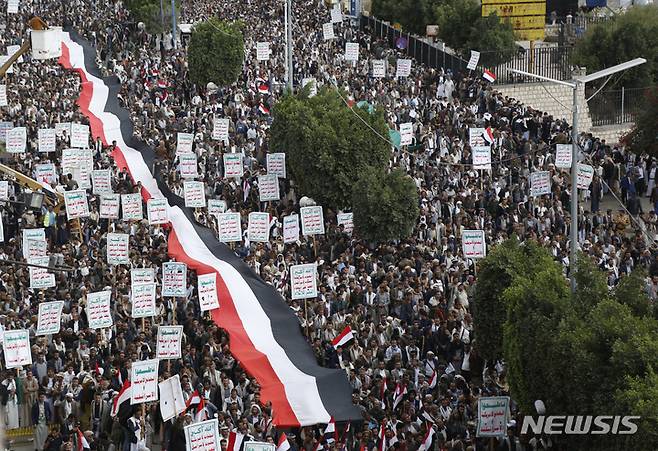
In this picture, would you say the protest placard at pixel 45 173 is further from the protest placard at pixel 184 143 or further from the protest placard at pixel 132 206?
Result: the protest placard at pixel 132 206

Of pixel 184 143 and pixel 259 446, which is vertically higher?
pixel 184 143

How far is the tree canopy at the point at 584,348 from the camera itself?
48.7 ft

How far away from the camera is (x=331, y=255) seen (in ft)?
85.4

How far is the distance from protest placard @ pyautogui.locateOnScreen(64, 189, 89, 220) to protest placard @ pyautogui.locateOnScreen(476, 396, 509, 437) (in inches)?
485

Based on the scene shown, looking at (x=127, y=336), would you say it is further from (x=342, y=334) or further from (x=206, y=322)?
(x=342, y=334)

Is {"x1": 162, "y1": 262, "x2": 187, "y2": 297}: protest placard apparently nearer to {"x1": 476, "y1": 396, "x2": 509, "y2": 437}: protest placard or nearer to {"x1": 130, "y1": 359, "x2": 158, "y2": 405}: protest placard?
{"x1": 130, "y1": 359, "x2": 158, "y2": 405}: protest placard

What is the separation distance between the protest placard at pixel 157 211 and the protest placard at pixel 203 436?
32.8 ft

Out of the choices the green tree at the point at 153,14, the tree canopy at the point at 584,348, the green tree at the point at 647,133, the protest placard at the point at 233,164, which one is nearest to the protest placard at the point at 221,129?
the protest placard at the point at 233,164

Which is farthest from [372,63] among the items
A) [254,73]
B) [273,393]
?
[273,393]

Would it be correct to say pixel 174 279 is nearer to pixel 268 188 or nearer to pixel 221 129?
pixel 268 188

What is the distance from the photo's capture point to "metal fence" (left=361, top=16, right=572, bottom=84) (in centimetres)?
4453

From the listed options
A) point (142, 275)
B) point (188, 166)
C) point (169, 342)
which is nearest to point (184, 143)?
point (188, 166)

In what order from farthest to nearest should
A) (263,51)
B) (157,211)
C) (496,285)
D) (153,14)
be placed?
1. (153,14)
2. (263,51)
3. (157,211)
4. (496,285)

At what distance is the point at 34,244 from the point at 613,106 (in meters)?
22.6
